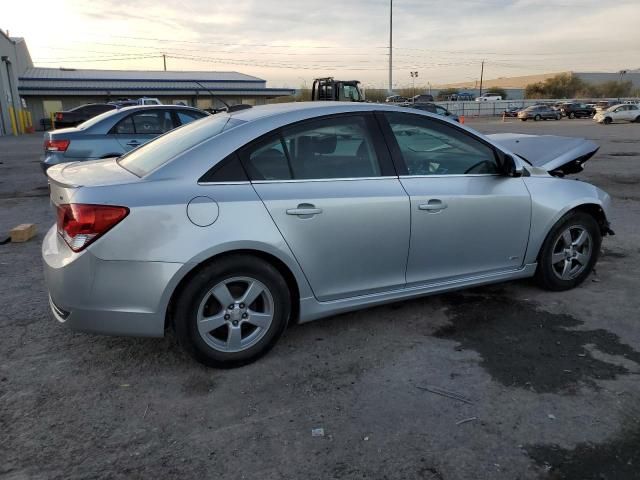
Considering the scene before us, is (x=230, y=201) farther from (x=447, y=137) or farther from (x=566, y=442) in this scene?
(x=566, y=442)

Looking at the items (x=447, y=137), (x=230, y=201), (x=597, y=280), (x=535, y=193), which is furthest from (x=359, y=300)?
(x=597, y=280)

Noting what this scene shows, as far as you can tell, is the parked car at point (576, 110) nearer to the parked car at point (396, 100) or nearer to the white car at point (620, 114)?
the white car at point (620, 114)

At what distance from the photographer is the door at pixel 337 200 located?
11.0 ft

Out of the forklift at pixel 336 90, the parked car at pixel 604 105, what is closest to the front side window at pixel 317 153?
the forklift at pixel 336 90

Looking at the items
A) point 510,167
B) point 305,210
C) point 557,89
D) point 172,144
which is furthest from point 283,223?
point 557,89

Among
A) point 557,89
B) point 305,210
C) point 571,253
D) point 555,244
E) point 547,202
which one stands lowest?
point 571,253

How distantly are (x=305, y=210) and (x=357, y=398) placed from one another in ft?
3.90

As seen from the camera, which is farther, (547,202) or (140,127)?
(140,127)

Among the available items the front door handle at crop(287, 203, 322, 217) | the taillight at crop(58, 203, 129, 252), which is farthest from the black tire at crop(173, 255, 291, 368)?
the taillight at crop(58, 203, 129, 252)

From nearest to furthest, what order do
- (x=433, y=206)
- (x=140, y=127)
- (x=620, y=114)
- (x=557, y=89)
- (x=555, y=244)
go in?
(x=433, y=206), (x=555, y=244), (x=140, y=127), (x=620, y=114), (x=557, y=89)

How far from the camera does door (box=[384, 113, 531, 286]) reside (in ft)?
12.5

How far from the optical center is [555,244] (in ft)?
14.6

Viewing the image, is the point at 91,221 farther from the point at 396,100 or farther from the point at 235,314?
the point at 396,100

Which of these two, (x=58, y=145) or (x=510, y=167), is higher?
(x=510, y=167)
